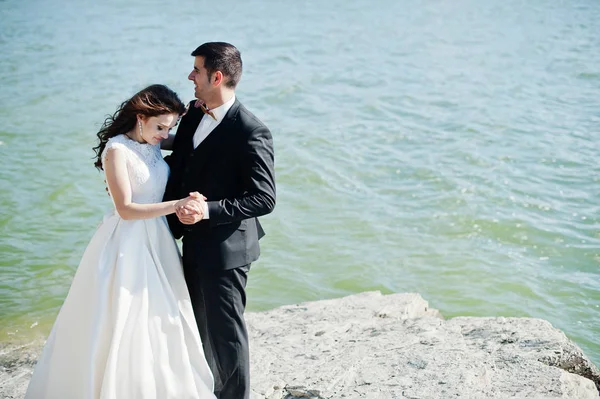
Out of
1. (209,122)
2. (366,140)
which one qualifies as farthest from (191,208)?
(366,140)

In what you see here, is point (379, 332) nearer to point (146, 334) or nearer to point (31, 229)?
point (146, 334)

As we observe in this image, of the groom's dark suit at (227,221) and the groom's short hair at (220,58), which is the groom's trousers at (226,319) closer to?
the groom's dark suit at (227,221)

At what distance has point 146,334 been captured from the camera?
3803mm

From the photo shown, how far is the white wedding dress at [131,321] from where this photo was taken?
149 inches

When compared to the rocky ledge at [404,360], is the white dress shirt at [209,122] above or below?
above

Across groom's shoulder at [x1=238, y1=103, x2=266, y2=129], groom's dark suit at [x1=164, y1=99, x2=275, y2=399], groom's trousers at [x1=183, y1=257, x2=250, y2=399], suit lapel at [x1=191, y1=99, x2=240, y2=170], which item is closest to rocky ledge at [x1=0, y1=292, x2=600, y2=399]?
groom's trousers at [x1=183, y1=257, x2=250, y2=399]

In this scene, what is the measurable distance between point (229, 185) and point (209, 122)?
A: 1.12ft

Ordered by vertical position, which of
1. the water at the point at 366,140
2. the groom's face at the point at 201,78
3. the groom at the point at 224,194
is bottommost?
the water at the point at 366,140

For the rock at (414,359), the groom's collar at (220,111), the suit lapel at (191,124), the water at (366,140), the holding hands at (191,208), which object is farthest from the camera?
the water at (366,140)

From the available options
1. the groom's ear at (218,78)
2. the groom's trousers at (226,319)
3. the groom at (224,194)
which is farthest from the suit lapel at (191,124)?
the groom's trousers at (226,319)

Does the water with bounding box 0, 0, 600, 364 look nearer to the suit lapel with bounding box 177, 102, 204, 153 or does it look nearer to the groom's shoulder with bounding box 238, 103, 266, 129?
the suit lapel with bounding box 177, 102, 204, 153

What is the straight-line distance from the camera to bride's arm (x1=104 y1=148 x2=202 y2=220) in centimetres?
382

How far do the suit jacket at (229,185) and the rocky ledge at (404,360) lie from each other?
3.01ft

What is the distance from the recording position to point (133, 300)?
3.82 meters
